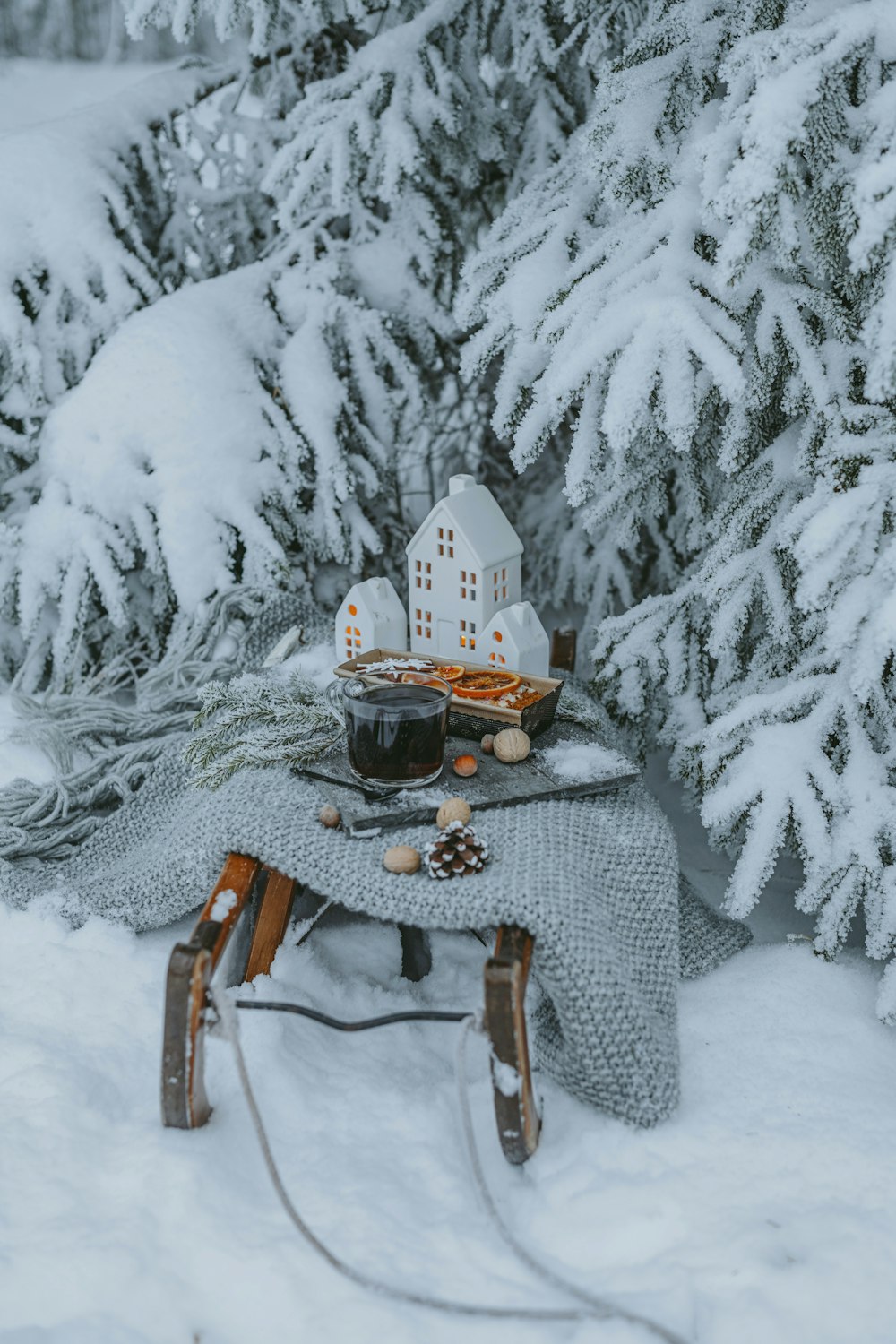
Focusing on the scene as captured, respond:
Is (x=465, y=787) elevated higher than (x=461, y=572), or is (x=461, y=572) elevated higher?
(x=461, y=572)

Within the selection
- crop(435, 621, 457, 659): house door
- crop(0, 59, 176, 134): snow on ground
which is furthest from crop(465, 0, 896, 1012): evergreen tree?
crop(0, 59, 176, 134): snow on ground

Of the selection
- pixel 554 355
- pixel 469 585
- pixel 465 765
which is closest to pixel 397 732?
pixel 465 765

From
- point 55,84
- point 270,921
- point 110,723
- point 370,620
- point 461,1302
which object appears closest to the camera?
point 461,1302

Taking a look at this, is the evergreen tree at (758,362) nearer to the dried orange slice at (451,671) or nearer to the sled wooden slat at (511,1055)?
the dried orange slice at (451,671)

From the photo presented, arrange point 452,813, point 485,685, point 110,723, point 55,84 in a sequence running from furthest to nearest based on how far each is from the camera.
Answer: point 55,84 → point 110,723 → point 485,685 → point 452,813

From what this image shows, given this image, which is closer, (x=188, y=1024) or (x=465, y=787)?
(x=188, y=1024)

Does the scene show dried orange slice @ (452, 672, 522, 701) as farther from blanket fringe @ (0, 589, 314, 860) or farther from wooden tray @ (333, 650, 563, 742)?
blanket fringe @ (0, 589, 314, 860)

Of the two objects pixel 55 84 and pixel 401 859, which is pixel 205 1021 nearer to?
pixel 401 859

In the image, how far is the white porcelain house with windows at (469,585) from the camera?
1.34 m

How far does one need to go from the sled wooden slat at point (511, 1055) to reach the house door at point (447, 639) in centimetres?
57

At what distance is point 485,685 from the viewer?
4.18 ft

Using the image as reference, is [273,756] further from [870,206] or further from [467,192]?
[467,192]

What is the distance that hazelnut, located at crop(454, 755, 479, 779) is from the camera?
1156 mm

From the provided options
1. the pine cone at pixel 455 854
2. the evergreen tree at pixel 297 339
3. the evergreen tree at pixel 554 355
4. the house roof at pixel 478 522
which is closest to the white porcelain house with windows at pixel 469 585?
the house roof at pixel 478 522
